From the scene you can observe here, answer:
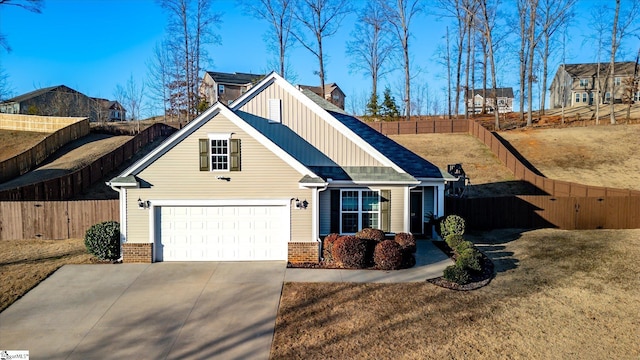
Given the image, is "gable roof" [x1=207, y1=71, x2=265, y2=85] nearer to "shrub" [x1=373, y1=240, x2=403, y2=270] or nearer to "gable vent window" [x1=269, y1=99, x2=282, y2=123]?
"gable vent window" [x1=269, y1=99, x2=282, y2=123]

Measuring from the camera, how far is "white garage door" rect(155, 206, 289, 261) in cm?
1432

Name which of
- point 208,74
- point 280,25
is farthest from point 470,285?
point 208,74

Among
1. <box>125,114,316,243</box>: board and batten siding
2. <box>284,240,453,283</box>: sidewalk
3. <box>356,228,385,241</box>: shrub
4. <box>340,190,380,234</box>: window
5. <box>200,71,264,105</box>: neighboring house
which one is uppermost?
<box>200,71,264,105</box>: neighboring house

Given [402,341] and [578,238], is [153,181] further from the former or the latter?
[578,238]

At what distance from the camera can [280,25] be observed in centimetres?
4591

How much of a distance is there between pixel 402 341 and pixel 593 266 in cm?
873

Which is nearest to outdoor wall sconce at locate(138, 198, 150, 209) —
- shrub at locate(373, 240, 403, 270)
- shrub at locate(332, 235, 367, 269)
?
shrub at locate(332, 235, 367, 269)

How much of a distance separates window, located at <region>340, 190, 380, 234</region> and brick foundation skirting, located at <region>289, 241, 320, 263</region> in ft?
7.75

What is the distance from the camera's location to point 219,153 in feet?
46.3

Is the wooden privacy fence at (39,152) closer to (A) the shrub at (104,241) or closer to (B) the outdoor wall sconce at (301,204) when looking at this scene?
(A) the shrub at (104,241)

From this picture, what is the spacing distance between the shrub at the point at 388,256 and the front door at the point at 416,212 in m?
4.79

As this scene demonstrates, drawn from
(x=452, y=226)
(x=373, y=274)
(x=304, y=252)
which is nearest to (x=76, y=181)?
(x=304, y=252)

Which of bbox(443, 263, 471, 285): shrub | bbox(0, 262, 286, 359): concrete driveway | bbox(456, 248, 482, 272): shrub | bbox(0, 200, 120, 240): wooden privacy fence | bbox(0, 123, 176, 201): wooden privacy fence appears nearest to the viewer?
bbox(0, 262, 286, 359): concrete driveway

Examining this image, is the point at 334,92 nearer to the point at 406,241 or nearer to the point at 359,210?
the point at 359,210
